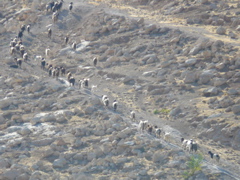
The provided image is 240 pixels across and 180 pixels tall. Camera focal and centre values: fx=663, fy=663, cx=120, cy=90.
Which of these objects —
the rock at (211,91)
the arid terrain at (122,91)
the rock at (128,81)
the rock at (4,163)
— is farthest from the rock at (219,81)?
the rock at (4,163)

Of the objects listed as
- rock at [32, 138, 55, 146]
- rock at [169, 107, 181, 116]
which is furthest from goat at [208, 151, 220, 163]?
rock at [32, 138, 55, 146]

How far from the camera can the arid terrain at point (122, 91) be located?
27781 millimetres

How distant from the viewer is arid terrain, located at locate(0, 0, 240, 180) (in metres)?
27.8

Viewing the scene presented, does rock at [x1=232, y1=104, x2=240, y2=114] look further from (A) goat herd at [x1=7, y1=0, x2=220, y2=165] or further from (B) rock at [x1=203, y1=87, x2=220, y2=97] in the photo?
(A) goat herd at [x1=7, y1=0, x2=220, y2=165]

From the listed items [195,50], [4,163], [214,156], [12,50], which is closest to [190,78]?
[195,50]

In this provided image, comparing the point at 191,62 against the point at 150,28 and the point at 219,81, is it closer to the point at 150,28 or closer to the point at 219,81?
the point at 219,81

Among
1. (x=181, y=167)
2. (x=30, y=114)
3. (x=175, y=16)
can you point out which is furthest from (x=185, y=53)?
(x=181, y=167)

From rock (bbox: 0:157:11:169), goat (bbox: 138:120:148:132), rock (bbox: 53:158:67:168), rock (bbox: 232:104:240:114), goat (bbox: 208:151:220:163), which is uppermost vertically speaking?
rock (bbox: 232:104:240:114)

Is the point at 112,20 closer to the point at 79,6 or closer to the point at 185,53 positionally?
the point at 79,6

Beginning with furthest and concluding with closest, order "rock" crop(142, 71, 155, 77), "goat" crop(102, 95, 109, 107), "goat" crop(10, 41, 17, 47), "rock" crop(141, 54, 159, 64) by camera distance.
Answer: "goat" crop(10, 41, 17, 47), "rock" crop(141, 54, 159, 64), "rock" crop(142, 71, 155, 77), "goat" crop(102, 95, 109, 107)

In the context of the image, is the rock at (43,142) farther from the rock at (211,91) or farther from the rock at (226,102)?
the rock at (211,91)

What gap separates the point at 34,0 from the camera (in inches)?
2108

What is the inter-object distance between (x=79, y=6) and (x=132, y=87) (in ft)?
51.5

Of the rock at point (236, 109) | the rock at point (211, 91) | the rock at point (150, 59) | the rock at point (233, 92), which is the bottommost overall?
the rock at point (236, 109)
